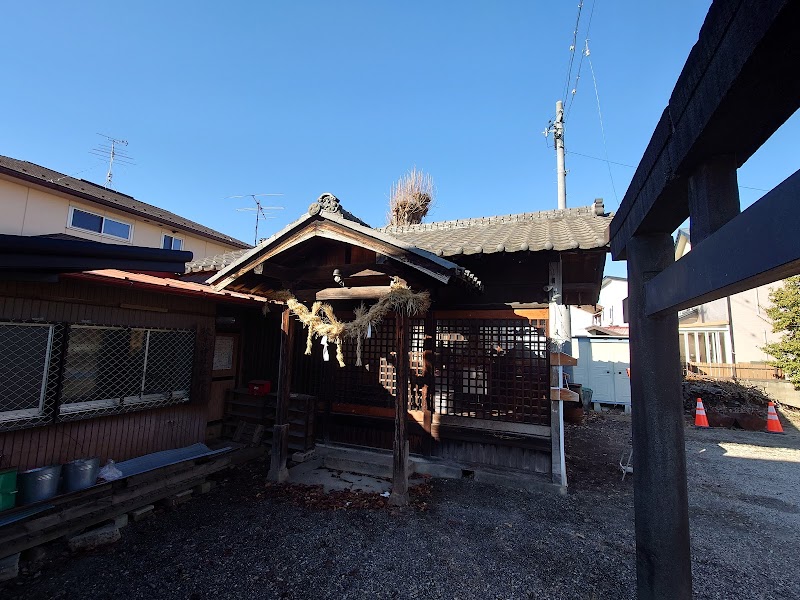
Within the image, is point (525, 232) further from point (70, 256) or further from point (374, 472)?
point (70, 256)

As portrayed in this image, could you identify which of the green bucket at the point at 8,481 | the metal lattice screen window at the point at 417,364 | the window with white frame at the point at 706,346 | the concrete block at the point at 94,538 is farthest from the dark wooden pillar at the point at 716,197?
the window with white frame at the point at 706,346

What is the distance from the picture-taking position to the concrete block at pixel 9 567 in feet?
10.9

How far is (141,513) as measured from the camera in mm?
4492

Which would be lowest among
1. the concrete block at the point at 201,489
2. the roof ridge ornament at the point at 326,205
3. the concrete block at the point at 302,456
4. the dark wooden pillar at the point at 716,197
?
the concrete block at the point at 201,489

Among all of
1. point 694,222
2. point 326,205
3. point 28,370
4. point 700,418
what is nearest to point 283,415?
point 28,370

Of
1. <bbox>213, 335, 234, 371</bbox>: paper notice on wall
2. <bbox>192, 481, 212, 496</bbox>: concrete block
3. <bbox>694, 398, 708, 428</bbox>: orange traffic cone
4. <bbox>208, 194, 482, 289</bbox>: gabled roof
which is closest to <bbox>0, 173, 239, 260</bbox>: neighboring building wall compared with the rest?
<bbox>213, 335, 234, 371</bbox>: paper notice on wall

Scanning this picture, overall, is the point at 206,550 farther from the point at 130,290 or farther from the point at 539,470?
the point at 539,470

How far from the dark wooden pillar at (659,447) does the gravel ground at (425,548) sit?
1416mm

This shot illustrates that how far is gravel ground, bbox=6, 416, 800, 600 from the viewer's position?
11.0 ft

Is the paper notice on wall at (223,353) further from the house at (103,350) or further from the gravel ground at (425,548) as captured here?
the gravel ground at (425,548)

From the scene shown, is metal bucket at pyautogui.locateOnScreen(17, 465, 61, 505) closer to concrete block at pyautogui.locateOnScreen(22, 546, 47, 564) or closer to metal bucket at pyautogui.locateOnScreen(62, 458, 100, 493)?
metal bucket at pyautogui.locateOnScreen(62, 458, 100, 493)

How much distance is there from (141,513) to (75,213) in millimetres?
13041

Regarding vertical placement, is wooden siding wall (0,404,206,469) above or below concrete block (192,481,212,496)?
above

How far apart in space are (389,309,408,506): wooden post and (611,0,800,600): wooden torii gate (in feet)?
9.66
